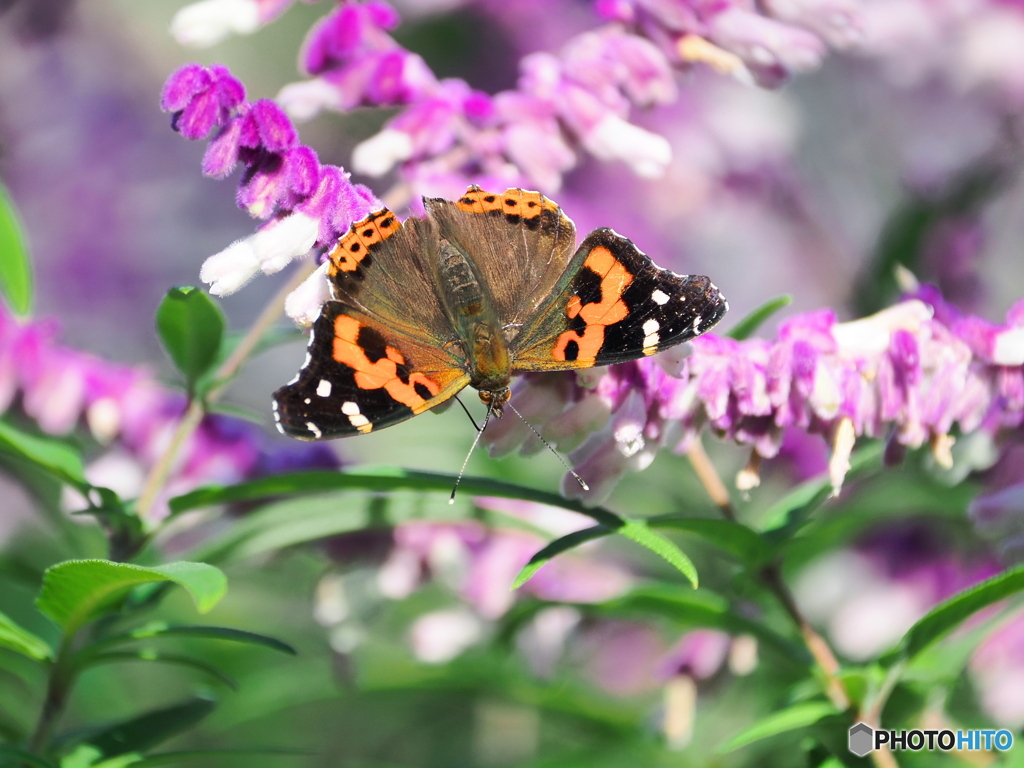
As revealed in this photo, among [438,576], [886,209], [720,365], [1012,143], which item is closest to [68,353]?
[438,576]

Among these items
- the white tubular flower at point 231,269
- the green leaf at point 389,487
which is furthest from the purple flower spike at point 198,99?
the green leaf at point 389,487

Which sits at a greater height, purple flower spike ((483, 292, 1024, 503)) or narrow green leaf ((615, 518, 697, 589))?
purple flower spike ((483, 292, 1024, 503))

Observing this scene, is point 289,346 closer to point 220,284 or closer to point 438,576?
point 438,576

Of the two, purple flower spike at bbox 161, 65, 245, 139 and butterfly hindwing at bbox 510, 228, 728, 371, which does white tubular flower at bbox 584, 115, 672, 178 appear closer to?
butterfly hindwing at bbox 510, 228, 728, 371

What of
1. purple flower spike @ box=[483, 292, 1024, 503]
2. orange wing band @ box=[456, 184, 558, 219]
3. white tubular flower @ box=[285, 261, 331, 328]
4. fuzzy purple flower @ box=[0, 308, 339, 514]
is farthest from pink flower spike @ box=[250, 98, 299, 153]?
fuzzy purple flower @ box=[0, 308, 339, 514]

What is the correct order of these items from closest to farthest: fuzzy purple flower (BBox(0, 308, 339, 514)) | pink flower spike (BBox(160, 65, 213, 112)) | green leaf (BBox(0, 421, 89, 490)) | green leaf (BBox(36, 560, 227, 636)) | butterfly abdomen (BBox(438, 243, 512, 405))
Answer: green leaf (BBox(36, 560, 227, 636)) → pink flower spike (BBox(160, 65, 213, 112)) → green leaf (BBox(0, 421, 89, 490)) → butterfly abdomen (BBox(438, 243, 512, 405)) → fuzzy purple flower (BBox(0, 308, 339, 514))

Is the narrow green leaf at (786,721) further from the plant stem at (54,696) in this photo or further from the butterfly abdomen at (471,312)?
the plant stem at (54,696)

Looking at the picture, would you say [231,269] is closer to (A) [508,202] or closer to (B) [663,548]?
(A) [508,202]
